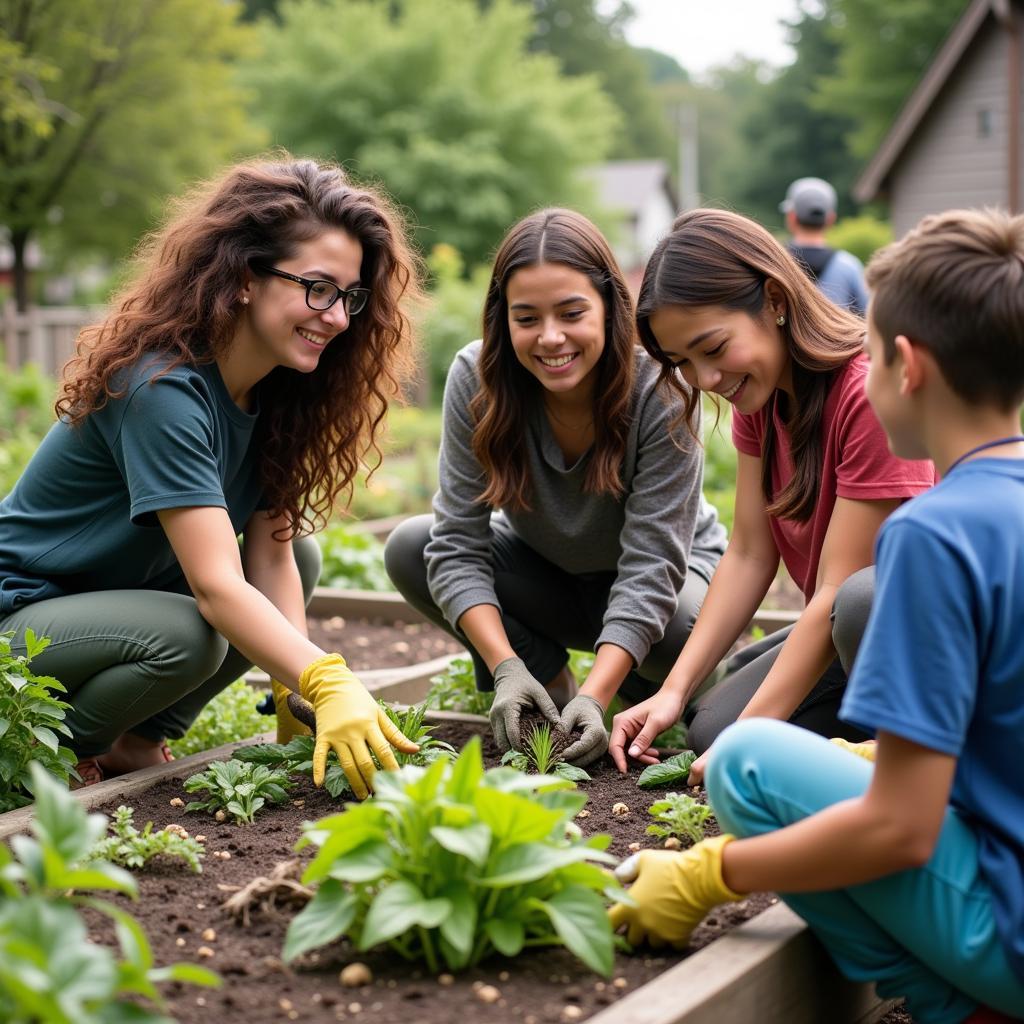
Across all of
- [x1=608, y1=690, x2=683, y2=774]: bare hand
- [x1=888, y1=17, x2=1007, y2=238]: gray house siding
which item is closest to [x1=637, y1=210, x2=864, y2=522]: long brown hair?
[x1=608, y1=690, x2=683, y2=774]: bare hand

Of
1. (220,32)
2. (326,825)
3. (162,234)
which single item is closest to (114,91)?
(220,32)

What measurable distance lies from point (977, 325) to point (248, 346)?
1.83 meters

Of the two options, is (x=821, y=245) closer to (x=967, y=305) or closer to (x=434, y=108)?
(x=967, y=305)

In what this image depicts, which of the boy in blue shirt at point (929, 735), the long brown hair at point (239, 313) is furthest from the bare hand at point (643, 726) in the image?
the boy in blue shirt at point (929, 735)

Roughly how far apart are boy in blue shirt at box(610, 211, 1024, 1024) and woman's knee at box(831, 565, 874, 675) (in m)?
0.75

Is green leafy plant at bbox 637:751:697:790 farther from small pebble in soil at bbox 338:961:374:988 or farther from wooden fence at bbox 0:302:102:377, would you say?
wooden fence at bbox 0:302:102:377

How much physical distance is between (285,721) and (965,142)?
18.6m

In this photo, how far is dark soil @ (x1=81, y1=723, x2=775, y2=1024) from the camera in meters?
1.85

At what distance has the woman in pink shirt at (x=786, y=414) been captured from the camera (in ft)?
9.27

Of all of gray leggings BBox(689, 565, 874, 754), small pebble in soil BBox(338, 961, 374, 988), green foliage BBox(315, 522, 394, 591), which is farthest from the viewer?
green foliage BBox(315, 522, 394, 591)

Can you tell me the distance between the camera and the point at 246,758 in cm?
307

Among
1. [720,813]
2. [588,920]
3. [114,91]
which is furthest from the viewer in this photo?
[114,91]

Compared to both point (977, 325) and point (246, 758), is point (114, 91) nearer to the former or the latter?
point (246, 758)

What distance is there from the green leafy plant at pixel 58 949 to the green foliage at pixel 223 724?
1.94 metres
